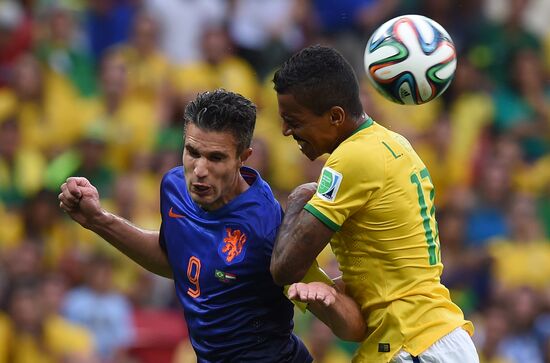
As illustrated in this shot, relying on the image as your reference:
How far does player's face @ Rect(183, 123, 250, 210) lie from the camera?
18.1 feet

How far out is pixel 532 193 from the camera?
1172 centimetres

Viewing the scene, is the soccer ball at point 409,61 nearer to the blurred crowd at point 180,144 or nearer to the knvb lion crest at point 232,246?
the knvb lion crest at point 232,246

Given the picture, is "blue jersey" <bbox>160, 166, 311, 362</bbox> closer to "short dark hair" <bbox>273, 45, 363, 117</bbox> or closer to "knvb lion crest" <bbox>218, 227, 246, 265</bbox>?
"knvb lion crest" <bbox>218, 227, 246, 265</bbox>

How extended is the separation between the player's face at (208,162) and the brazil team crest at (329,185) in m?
0.51

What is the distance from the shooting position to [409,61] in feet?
18.5

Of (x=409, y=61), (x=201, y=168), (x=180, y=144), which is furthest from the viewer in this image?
(x=180, y=144)

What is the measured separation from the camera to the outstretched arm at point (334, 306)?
5141 millimetres

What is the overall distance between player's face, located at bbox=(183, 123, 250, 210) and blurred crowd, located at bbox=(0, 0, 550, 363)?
15.3ft

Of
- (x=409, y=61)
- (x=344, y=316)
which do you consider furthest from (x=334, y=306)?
(x=409, y=61)

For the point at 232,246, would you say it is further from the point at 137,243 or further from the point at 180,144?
the point at 180,144

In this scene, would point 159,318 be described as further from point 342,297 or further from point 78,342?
point 342,297

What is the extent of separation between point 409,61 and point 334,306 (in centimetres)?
126

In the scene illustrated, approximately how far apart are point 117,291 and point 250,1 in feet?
12.8

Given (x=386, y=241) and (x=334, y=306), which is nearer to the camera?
(x=334, y=306)
